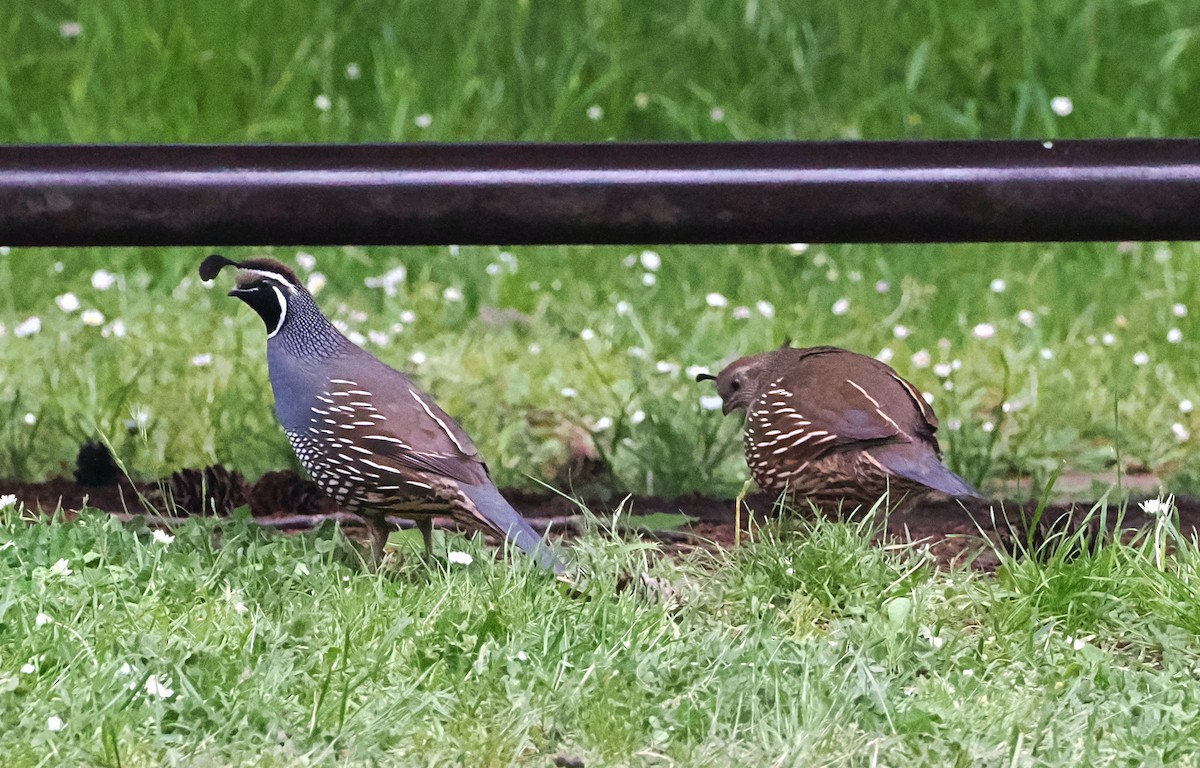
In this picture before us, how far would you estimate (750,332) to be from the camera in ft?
18.9

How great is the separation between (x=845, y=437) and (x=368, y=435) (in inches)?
41.8

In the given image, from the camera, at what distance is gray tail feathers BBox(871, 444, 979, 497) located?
149 inches

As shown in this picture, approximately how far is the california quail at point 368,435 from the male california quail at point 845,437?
66 cm

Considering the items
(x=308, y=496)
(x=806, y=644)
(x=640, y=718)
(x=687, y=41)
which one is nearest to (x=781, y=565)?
(x=806, y=644)

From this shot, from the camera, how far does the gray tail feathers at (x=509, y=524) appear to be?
11.7 feet

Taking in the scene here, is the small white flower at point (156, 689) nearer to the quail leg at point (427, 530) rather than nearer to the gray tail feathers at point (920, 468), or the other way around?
the quail leg at point (427, 530)

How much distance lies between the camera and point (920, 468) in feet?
12.6

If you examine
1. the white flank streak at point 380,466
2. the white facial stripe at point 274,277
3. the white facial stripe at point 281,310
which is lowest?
the white flank streak at point 380,466

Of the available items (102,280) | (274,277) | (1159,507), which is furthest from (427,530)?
(102,280)

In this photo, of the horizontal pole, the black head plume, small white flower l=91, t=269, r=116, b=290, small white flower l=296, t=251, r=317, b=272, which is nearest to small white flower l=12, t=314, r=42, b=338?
small white flower l=91, t=269, r=116, b=290

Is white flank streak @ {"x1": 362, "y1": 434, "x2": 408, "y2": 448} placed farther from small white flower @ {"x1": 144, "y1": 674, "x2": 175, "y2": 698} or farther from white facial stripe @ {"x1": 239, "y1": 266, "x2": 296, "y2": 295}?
small white flower @ {"x1": 144, "y1": 674, "x2": 175, "y2": 698}

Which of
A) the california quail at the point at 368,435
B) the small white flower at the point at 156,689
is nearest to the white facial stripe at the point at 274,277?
the california quail at the point at 368,435

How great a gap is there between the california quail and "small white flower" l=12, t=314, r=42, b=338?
1.80 m

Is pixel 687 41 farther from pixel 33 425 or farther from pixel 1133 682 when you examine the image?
pixel 1133 682
